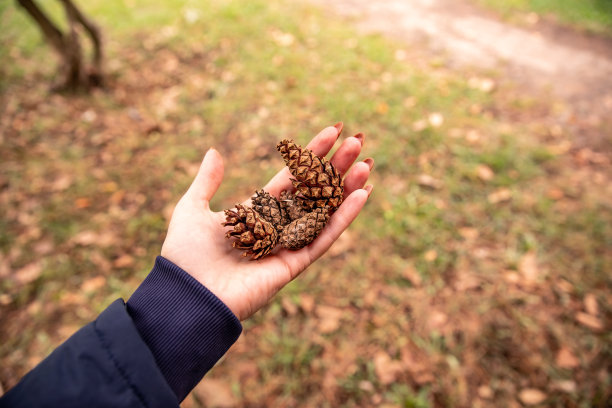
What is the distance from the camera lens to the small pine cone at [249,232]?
2.00 m

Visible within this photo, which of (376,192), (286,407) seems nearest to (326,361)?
(286,407)

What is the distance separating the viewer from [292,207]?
7.77 feet

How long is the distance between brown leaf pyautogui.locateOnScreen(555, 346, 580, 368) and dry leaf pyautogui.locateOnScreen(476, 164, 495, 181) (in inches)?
72.1

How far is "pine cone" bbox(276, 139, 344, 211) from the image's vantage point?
7.06 feet

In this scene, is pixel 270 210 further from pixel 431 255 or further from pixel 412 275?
pixel 431 255

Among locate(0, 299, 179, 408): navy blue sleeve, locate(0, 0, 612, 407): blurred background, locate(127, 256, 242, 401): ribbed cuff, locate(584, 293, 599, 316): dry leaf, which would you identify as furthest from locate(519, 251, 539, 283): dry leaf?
locate(0, 299, 179, 408): navy blue sleeve

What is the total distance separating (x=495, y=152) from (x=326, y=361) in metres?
3.08

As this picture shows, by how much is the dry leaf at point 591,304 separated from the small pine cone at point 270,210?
2.64 m

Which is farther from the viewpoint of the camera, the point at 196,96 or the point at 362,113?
the point at 196,96

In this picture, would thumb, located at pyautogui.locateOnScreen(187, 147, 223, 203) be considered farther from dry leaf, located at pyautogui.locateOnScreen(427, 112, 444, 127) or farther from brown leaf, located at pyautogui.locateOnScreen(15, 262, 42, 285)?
dry leaf, located at pyautogui.locateOnScreen(427, 112, 444, 127)

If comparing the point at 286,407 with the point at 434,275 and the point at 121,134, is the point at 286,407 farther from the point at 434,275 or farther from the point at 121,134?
the point at 121,134

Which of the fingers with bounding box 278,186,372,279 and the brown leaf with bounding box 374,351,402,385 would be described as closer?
the fingers with bounding box 278,186,372,279

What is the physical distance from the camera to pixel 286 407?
256 cm

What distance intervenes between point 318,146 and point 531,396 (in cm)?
235
